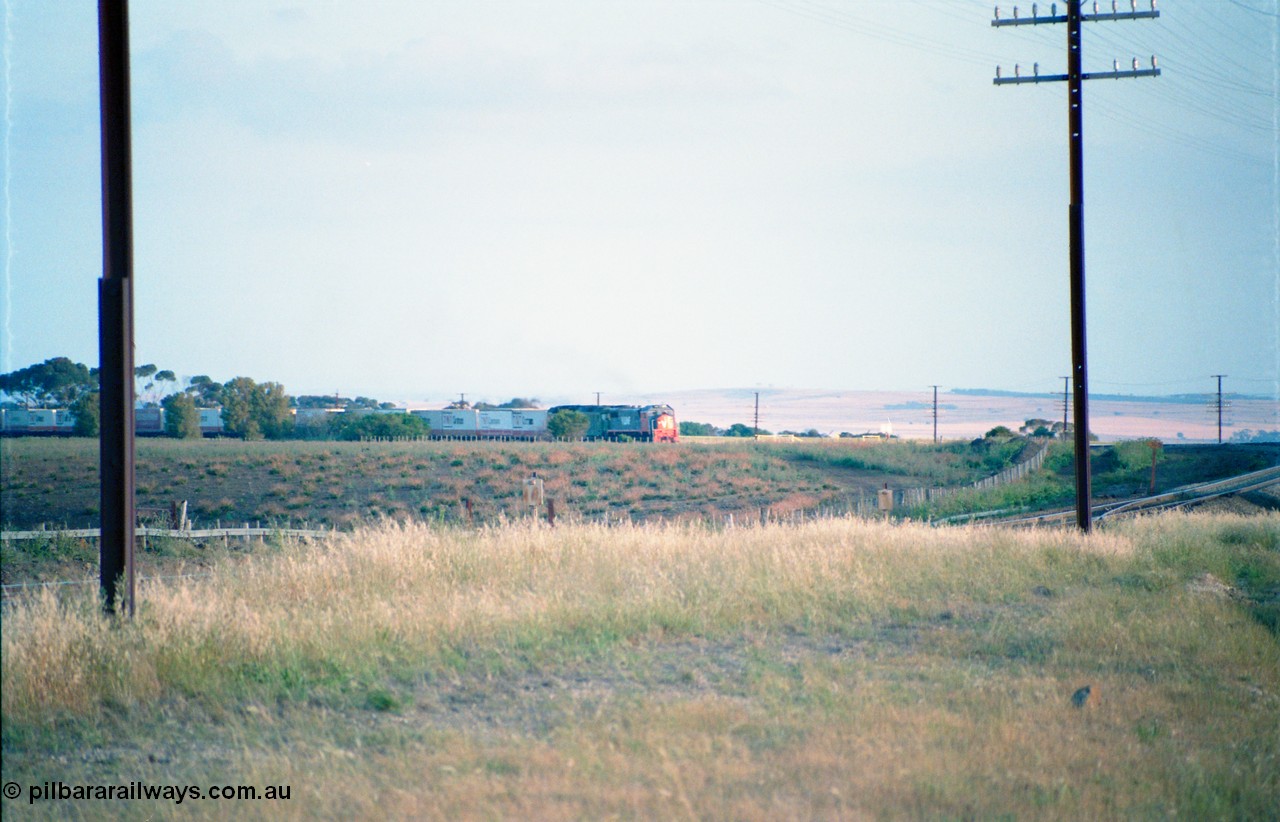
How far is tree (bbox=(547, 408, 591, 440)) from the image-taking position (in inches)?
3086

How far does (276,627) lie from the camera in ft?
25.7

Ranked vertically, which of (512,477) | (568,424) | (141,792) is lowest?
(512,477)

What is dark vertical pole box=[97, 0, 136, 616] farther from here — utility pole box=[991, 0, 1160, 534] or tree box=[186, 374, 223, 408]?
tree box=[186, 374, 223, 408]

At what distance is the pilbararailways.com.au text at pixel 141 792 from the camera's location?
511 cm

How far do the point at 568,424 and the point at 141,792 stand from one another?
73.5 m

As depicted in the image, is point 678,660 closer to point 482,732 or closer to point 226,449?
point 482,732

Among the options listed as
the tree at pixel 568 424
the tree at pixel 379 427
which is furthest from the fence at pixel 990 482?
the tree at pixel 379 427

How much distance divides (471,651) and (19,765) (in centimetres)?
333

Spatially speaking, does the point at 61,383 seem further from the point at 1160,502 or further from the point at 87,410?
the point at 1160,502

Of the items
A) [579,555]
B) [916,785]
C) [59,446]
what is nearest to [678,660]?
[916,785]

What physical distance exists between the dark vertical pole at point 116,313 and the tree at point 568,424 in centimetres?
6982

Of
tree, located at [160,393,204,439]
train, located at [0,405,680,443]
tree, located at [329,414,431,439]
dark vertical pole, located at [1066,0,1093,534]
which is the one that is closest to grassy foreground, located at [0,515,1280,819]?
dark vertical pole, located at [1066,0,1093,534]

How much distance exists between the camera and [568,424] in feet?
258

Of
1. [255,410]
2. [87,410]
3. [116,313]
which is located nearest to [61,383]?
[87,410]
